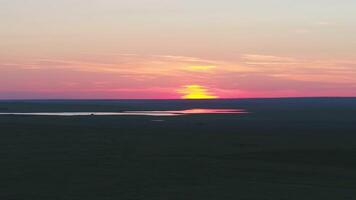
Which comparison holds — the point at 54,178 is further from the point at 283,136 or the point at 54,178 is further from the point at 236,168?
the point at 283,136

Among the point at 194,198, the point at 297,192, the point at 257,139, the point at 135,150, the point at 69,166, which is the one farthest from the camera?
the point at 257,139

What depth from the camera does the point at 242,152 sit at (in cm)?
3775

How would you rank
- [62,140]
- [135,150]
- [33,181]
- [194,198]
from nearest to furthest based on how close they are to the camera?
[194,198], [33,181], [135,150], [62,140]

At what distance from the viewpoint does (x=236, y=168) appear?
29.4m

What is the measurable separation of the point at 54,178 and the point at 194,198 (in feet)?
22.8

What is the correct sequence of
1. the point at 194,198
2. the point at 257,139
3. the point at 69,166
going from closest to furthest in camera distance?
the point at 194,198 < the point at 69,166 < the point at 257,139

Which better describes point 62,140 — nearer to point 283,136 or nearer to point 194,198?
point 283,136

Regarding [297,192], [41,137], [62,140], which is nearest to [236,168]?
[297,192]

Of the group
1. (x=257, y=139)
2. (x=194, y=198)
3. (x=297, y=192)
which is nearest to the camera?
(x=194, y=198)

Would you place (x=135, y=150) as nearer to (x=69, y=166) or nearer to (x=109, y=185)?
(x=69, y=166)

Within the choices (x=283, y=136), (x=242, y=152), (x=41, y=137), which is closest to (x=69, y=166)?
(x=242, y=152)

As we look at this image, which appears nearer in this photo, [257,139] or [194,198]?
[194,198]

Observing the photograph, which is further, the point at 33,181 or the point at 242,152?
the point at 242,152

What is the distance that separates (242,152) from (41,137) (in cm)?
1734
